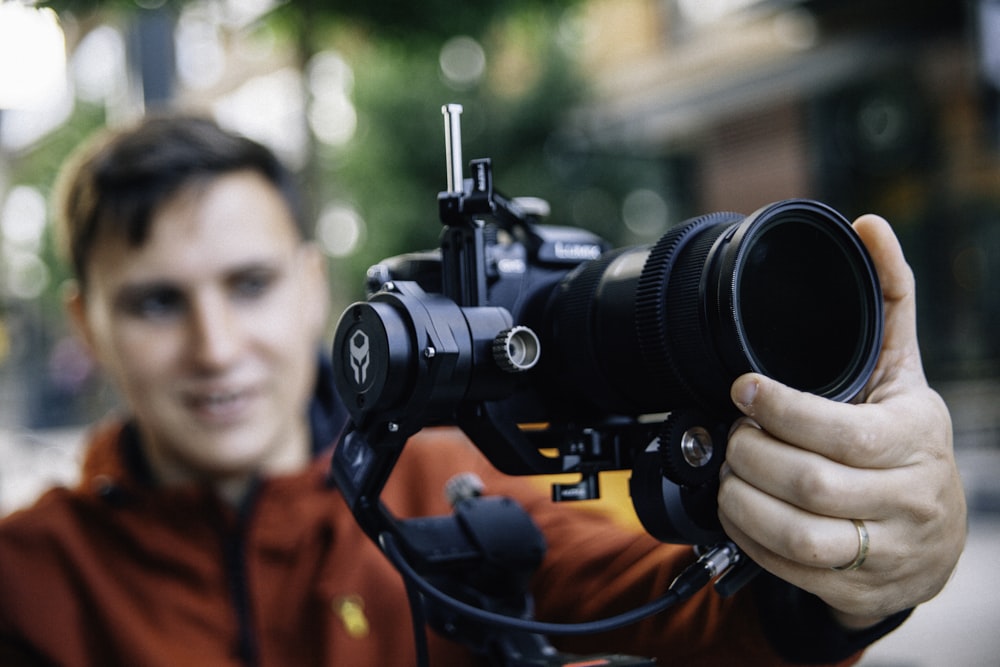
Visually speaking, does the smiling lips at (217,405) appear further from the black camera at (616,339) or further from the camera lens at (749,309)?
the camera lens at (749,309)

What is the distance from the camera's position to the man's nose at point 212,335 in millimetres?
Result: 1580

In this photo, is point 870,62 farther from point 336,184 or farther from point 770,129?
point 336,184

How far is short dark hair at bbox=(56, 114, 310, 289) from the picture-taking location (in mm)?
1653

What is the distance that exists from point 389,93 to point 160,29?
4.29 metres

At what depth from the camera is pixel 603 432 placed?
3.45ft

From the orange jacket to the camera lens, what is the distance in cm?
52

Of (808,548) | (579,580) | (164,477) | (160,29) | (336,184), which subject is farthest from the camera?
(336,184)

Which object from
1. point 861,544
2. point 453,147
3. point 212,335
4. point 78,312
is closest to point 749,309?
point 861,544

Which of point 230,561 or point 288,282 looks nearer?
point 230,561

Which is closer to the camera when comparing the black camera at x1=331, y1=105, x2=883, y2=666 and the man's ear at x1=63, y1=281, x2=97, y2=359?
the black camera at x1=331, y1=105, x2=883, y2=666

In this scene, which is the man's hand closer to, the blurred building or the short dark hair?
the short dark hair

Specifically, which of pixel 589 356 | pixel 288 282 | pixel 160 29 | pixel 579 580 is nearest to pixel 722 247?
pixel 589 356

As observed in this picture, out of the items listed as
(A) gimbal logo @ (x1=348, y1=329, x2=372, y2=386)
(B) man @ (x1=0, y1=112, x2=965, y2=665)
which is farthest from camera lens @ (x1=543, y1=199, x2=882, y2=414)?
(B) man @ (x1=0, y1=112, x2=965, y2=665)

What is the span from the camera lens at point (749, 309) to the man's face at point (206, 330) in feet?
2.67
